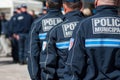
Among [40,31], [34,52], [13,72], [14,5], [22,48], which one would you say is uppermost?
[40,31]

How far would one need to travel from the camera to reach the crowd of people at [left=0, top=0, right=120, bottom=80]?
13.8ft

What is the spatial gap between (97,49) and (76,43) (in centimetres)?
20

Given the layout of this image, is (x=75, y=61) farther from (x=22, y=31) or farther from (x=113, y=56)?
(x=22, y=31)

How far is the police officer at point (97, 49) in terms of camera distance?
418 centimetres

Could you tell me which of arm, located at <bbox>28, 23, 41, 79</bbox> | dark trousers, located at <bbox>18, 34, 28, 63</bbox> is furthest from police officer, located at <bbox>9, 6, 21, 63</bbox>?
arm, located at <bbox>28, 23, 41, 79</bbox>

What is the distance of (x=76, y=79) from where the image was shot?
4.21 meters

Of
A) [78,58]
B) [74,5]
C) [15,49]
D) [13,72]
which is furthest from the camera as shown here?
[15,49]

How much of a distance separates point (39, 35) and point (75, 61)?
6.56ft

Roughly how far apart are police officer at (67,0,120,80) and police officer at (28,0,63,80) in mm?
1809

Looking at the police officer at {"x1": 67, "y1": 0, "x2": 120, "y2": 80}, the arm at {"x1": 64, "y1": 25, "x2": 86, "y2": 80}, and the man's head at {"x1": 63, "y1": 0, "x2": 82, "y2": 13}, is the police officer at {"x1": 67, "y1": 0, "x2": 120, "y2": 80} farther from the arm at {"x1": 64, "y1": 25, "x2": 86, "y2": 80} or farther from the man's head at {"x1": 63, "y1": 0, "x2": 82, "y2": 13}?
the man's head at {"x1": 63, "y1": 0, "x2": 82, "y2": 13}

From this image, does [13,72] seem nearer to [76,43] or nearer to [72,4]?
[72,4]

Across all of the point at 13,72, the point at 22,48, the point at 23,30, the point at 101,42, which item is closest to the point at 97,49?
the point at 101,42

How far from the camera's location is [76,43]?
4.21 meters

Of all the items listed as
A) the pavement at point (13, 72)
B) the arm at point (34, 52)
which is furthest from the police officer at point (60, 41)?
the pavement at point (13, 72)
